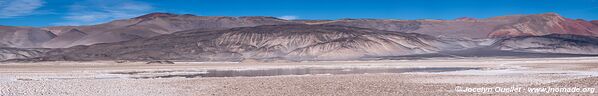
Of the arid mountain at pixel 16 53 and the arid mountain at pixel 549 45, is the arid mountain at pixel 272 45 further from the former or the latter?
the arid mountain at pixel 549 45

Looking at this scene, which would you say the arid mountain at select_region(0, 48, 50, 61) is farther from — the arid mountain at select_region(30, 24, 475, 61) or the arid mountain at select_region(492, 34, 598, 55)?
the arid mountain at select_region(492, 34, 598, 55)

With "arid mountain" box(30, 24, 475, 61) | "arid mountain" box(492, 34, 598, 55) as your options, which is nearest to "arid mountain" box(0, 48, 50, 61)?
"arid mountain" box(30, 24, 475, 61)

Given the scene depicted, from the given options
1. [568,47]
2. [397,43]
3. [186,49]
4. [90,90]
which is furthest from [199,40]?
[90,90]

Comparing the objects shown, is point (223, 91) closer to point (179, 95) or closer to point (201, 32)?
point (179, 95)

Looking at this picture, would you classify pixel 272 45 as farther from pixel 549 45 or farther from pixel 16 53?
pixel 549 45

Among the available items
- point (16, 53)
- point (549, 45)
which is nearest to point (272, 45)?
point (16, 53)

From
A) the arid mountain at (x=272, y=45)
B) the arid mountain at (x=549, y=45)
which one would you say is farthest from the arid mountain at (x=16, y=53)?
the arid mountain at (x=549, y=45)
